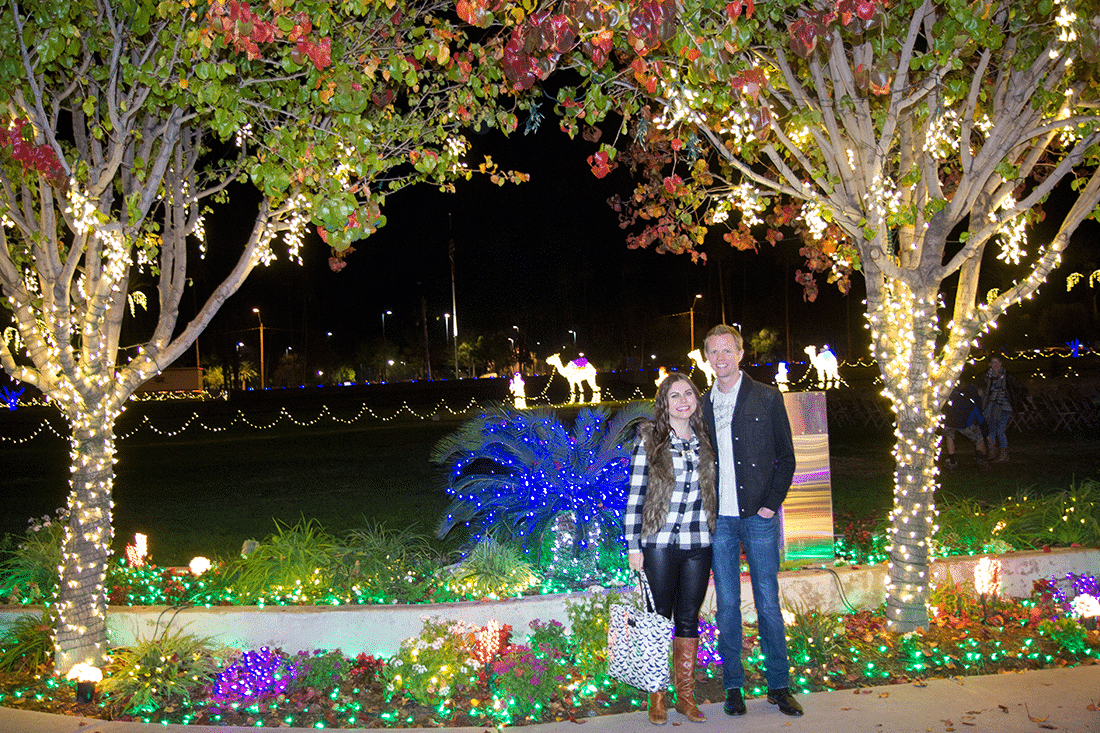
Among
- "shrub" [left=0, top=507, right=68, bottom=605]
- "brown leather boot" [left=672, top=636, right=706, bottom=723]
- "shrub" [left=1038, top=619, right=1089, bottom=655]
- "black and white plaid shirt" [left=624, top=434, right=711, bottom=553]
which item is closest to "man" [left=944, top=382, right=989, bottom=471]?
"shrub" [left=1038, top=619, right=1089, bottom=655]

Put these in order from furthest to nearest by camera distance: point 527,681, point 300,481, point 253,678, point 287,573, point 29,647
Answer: point 300,481, point 287,573, point 29,647, point 253,678, point 527,681

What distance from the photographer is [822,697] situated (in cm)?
411

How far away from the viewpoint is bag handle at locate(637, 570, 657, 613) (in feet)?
12.8

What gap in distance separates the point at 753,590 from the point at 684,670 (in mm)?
536

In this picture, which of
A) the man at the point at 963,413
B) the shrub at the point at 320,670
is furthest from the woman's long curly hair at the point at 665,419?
the man at the point at 963,413

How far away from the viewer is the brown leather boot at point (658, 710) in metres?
3.85

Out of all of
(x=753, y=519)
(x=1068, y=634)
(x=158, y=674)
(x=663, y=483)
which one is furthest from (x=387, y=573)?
(x=1068, y=634)

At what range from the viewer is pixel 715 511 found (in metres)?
3.93

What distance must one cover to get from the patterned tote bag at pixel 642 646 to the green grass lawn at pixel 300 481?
4.36 metres

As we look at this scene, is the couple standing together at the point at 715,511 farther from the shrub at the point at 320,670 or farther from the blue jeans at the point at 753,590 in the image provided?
the shrub at the point at 320,670

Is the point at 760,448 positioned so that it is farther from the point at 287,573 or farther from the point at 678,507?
the point at 287,573

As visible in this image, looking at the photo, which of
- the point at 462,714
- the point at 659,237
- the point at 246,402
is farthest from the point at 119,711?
the point at 246,402

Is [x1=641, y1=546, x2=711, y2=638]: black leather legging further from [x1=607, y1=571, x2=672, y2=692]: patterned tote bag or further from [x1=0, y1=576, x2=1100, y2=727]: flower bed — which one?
[x1=0, y1=576, x2=1100, y2=727]: flower bed

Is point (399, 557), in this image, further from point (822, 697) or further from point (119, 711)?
point (822, 697)
